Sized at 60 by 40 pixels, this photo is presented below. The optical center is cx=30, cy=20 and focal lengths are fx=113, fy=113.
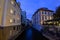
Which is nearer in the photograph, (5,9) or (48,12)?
(5,9)

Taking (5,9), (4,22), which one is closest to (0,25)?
(4,22)

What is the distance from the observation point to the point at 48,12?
168 ft

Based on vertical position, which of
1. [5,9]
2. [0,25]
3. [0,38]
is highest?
[5,9]

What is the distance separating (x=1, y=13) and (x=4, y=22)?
1488mm

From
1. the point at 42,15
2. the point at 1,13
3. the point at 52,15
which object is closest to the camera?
the point at 1,13

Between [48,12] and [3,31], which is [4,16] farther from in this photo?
[48,12]

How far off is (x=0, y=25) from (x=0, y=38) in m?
1.96

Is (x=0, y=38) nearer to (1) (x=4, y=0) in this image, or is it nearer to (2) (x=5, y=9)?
(2) (x=5, y=9)

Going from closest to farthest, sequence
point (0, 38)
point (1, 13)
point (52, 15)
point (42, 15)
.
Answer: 1. point (0, 38)
2. point (1, 13)
3. point (42, 15)
4. point (52, 15)

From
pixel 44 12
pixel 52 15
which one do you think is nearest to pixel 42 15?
pixel 44 12

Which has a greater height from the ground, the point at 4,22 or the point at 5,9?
the point at 5,9

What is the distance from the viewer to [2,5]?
1812 centimetres

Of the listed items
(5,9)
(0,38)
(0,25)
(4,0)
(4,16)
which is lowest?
(0,38)

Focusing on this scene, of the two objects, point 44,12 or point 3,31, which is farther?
point 44,12
